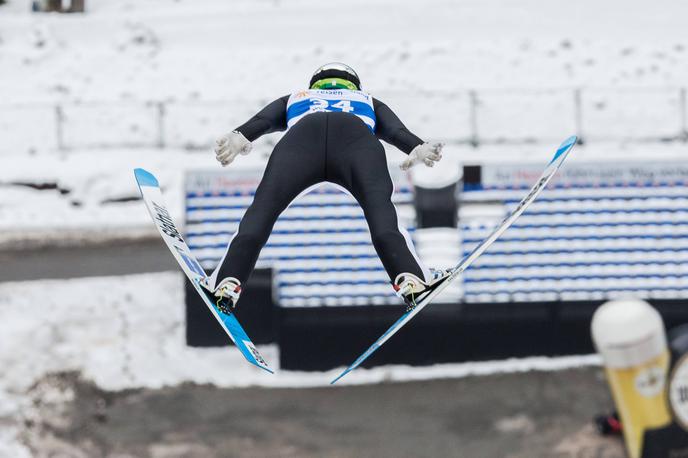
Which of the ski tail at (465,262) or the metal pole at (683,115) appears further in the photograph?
the metal pole at (683,115)

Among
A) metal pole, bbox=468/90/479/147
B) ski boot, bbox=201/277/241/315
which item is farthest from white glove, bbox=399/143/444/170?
metal pole, bbox=468/90/479/147

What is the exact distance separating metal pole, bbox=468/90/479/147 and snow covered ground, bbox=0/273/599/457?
8.24 metres

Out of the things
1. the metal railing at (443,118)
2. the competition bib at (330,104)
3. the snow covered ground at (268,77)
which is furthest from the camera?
the metal railing at (443,118)

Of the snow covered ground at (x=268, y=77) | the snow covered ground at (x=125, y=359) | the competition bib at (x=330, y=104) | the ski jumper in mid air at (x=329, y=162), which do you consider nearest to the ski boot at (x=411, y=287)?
the ski jumper in mid air at (x=329, y=162)

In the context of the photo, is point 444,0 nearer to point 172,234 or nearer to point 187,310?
point 187,310

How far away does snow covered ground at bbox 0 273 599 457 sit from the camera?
1788cm

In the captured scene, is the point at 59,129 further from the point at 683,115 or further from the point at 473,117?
the point at 683,115

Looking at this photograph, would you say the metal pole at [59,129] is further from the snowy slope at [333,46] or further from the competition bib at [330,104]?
the competition bib at [330,104]

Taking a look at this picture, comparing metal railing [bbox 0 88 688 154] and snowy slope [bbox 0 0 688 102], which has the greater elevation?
snowy slope [bbox 0 0 688 102]

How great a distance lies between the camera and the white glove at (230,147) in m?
7.88

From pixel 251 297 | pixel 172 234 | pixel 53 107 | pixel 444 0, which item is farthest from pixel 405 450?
pixel 444 0

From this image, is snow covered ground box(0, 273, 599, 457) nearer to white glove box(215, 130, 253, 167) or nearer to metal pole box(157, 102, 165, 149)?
metal pole box(157, 102, 165, 149)

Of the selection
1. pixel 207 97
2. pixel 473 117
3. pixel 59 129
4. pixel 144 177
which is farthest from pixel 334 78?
pixel 207 97

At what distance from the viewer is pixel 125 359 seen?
1828 centimetres
